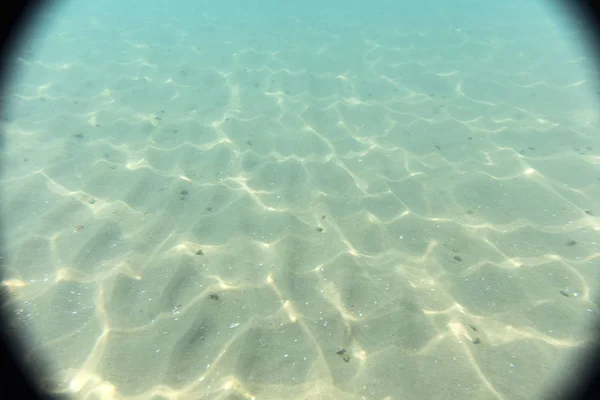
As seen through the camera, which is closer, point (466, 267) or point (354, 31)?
point (466, 267)

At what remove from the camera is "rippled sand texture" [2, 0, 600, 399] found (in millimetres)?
2846

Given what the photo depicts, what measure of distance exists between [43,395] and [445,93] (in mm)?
8433

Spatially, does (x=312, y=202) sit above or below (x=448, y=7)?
below

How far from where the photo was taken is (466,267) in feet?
12.0

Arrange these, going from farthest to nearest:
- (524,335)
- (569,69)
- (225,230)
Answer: (569,69), (225,230), (524,335)

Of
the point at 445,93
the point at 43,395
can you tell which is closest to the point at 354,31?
the point at 445,93

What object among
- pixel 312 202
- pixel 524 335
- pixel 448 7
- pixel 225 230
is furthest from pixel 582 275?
pixel 448 7

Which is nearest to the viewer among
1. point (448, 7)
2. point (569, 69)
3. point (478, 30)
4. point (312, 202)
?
point (312, 202)

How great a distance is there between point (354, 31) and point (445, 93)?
566cm

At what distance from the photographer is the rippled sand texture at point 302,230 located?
2846mm

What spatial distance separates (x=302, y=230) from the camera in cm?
412

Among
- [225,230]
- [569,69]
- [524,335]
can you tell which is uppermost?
[569,69]

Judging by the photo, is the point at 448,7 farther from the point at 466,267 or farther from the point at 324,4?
the point at 466,267

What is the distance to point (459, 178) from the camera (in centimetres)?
499
